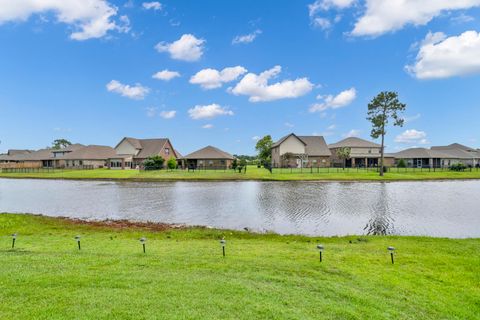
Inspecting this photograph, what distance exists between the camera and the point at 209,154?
216 feet

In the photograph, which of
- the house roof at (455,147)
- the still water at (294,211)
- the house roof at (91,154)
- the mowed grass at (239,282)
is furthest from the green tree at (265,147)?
the mowed grass at (239,282)

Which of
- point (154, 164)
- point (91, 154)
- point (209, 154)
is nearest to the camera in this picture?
point (154, 164)

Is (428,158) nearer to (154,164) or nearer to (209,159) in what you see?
(209,159)

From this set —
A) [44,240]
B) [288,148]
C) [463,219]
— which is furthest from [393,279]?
[288,148]

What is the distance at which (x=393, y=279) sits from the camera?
657 cm

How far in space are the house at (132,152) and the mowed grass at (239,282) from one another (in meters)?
63.6

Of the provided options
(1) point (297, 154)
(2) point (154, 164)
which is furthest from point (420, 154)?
(2) point (154, 164)

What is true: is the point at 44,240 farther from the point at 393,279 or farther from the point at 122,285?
the point at 393,279

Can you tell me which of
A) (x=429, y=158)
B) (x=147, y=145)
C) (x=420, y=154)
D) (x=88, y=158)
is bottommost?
(x=429, y=158)

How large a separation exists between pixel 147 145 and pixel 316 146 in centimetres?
4068

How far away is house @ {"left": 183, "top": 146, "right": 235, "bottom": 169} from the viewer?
65000 millimetres

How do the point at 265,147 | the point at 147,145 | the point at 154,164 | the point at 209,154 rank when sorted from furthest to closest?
the point at 265,147, the point at 147,145, the point at 209,154, the point at 154,164

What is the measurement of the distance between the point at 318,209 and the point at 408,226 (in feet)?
18.9

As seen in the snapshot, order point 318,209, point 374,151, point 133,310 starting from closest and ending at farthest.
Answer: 1. point 133,310
2. point 318,209
3. point 374,151
